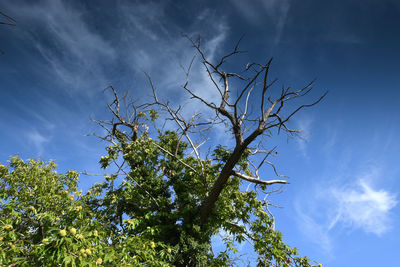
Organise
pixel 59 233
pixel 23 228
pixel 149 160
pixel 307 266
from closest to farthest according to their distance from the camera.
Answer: pixel 59 233
pixel 23 228
pixel 307 266
pixel 149 160

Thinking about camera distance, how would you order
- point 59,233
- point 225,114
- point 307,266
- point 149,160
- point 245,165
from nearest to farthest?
point 59,233, point 307,266, point 225,114, point 245,165, point 149,160

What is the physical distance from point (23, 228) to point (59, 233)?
3.50 m

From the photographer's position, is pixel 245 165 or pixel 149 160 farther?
pixel 149 160

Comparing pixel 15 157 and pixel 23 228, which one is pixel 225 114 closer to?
pixel 23 228

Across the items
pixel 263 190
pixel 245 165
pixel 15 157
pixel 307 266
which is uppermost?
pixel 245 165

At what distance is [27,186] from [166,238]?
14.1 ft

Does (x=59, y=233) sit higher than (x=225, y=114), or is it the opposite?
(x=225, y=114)

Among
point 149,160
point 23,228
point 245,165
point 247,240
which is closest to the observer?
point 23,228

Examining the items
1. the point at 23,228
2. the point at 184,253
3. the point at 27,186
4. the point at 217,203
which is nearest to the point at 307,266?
the point at 217,203

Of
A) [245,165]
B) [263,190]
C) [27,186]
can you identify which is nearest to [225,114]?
[245,165]

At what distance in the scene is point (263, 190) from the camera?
671 centimetres

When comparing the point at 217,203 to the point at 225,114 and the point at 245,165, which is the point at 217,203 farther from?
the point at 225,114

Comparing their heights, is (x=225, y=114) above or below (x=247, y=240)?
above

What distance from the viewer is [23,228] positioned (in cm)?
514
